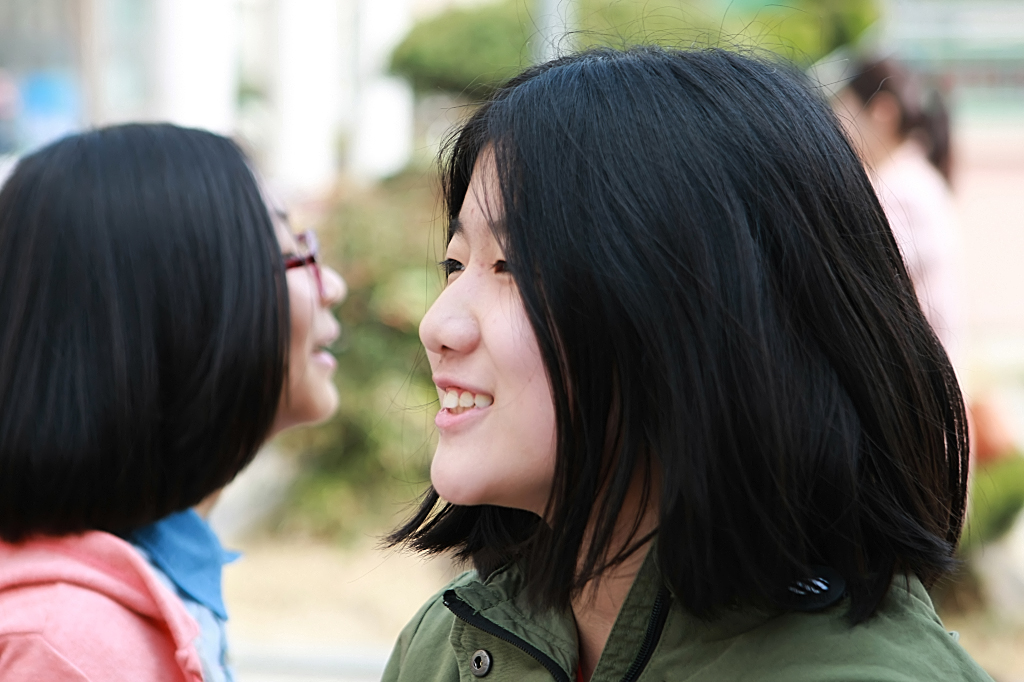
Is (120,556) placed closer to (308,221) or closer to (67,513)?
(67,513)

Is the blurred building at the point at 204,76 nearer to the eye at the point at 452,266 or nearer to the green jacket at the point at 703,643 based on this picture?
the eye at the point at 452,266

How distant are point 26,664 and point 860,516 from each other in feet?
3.69

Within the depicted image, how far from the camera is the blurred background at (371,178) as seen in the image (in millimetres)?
4320

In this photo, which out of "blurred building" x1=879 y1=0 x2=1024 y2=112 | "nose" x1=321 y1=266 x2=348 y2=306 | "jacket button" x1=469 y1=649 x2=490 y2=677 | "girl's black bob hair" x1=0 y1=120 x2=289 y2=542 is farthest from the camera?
"blurred building" x1=879 y1=0 x2=1024 y2=112

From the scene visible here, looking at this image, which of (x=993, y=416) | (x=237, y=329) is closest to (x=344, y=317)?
(x=993, y=416)

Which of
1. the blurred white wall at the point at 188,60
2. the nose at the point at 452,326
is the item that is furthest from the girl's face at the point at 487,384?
the blurred white wall at the point at 188,60

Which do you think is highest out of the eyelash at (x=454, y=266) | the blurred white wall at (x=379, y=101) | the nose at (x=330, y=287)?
the eyelash at (x=454, y=266)

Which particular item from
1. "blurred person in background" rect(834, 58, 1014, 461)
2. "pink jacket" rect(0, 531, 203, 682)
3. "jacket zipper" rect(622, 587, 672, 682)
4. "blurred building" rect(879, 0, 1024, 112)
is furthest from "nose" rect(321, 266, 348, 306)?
"blurred building" rect(879, 0, 1024, 112)

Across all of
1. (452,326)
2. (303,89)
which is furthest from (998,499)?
(303,89)

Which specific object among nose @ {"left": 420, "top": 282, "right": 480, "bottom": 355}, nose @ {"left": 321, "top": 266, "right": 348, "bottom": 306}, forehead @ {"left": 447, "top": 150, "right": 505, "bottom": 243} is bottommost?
nose @ {"left": 321, "top": 266, "right": 348, "bottom": 306}

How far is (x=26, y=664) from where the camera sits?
1.44m

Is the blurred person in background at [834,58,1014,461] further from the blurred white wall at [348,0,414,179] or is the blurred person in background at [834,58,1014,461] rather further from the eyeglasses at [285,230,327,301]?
the blurred white wall at [348,0,414,179]

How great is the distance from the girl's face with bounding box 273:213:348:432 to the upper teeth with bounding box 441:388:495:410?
639mm

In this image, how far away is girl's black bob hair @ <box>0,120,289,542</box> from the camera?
1.61 metres
